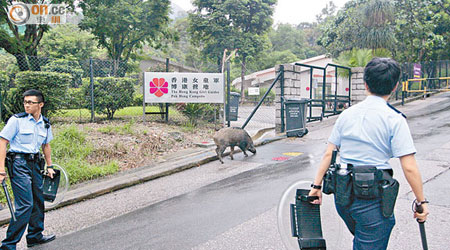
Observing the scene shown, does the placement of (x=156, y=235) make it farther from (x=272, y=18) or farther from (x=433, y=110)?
(x=272, y=18)

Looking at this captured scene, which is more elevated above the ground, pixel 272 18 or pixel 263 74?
pixel 272 18

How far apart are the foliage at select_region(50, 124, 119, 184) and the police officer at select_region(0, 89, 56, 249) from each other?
2.59 meters

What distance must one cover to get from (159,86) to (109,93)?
4.97 ft

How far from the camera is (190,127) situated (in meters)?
11.4

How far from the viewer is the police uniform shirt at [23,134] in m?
3.95

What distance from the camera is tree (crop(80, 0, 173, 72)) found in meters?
19.3

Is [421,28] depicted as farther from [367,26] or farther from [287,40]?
[287,40]

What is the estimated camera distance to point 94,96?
10758 millimetres

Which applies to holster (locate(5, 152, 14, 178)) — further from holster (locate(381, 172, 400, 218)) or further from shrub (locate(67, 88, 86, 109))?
shrub (locate(67, 88, 86, 109))

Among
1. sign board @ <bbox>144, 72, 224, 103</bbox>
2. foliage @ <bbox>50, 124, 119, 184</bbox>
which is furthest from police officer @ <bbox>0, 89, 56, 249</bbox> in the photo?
sign board @ <bbox>144, 72, 224, 103</bbox>

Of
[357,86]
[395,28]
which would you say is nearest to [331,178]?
[357,86]

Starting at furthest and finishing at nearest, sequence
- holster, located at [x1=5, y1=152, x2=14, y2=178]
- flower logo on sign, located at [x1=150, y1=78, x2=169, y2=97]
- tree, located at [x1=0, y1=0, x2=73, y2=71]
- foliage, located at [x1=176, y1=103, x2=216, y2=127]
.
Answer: foliage, located at [x1=176, y1=103, x2=216, y2=127], flower logo on sign, located at [x1=150, y1=78, x2=169, y2=97], tree, located at [x1=0, y1=0, x2=73, y2=71], holster, located at [x1=5, y1=152, x2=14, y2=178]

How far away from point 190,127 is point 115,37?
12546 millimetres

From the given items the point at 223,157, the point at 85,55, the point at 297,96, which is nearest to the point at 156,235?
the point at 223,157
